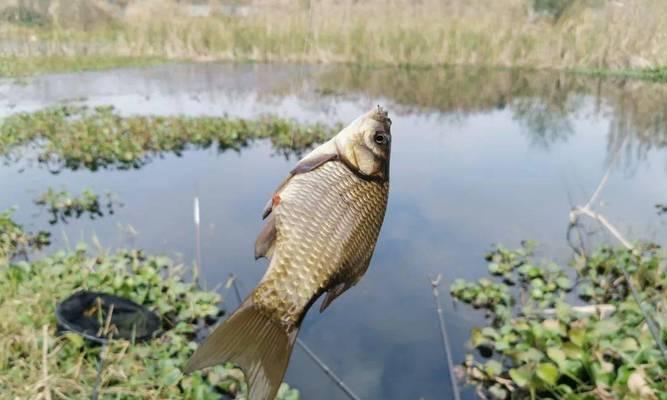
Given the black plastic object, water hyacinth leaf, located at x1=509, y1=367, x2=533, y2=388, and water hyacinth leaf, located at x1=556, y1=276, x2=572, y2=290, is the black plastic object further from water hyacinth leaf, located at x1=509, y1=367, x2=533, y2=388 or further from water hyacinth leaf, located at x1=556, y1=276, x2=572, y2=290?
water hyacinth leaf, located at x1=556, y1=276, x2=572, y2=290

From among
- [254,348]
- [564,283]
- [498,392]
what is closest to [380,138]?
[254,348]

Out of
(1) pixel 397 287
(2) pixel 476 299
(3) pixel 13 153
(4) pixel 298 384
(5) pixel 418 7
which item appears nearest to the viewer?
(4) pixel 298 384

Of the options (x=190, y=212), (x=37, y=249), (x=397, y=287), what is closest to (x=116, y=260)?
(x=37, y=249)

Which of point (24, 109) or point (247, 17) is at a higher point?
point (247, 17)

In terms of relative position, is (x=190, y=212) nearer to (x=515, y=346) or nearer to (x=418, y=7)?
(x=515, y=346)

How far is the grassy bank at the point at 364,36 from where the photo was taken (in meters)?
12.1

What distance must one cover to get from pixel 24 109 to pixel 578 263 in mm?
7413

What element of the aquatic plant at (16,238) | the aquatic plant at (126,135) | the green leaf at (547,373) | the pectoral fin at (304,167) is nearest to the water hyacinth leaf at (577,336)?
the green leaf at (547,373)

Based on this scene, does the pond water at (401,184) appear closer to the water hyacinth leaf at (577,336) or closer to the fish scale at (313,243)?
the water hyacinth leaf at (577,336)

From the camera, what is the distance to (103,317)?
311 centimetres

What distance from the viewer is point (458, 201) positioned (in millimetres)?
5535

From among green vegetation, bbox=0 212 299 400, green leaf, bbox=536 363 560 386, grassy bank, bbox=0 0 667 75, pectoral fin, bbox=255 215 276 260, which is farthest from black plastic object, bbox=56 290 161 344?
grassy bank, bbox=0 0 667 75

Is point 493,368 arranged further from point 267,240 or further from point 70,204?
point 70,204

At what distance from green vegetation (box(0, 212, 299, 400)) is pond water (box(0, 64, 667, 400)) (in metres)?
0.37
